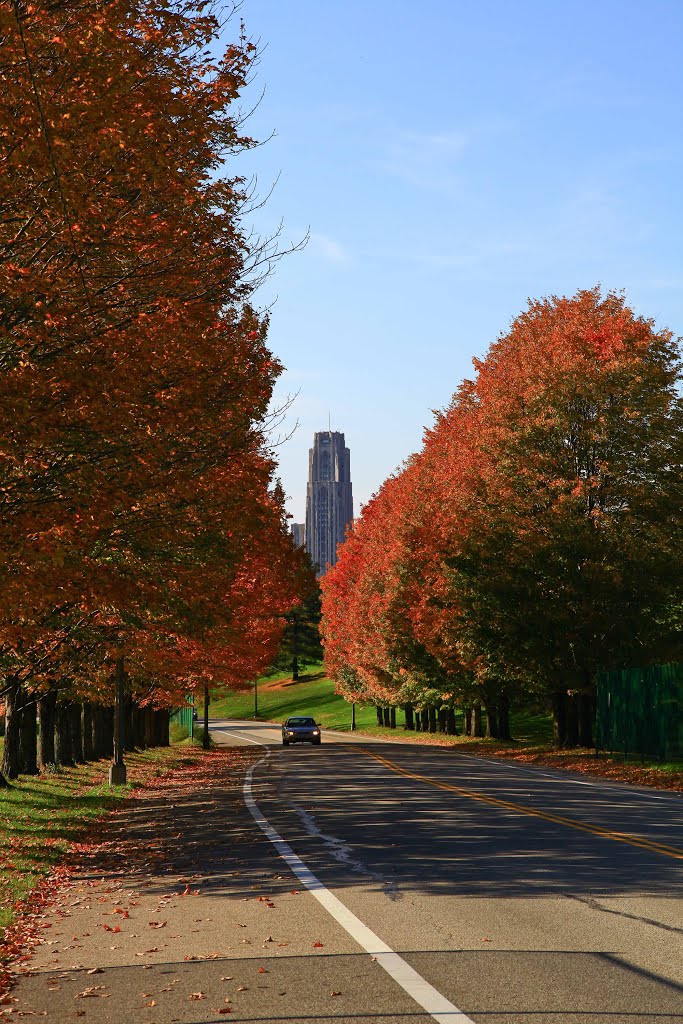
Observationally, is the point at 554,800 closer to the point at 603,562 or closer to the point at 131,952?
the point at 131,952

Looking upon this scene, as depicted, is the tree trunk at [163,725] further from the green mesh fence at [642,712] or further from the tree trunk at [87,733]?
the green mesh fence at [642,712]

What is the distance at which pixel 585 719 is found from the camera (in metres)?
42.3

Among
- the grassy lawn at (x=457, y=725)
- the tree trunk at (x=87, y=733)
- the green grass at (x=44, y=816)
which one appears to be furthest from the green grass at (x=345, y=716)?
the green grass at (x=44, y=816)

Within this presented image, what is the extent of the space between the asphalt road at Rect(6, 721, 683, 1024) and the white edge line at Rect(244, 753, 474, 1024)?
0.02m

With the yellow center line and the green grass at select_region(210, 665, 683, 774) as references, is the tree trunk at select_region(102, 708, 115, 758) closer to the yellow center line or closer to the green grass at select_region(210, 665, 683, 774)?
the green grass at select_region(210, 665, 683, 774)

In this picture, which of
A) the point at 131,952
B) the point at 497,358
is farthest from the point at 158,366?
the point at 497,358

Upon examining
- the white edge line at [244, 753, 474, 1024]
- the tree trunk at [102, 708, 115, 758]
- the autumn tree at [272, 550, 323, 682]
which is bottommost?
the tree trunk at [102, 708, 115, 758]

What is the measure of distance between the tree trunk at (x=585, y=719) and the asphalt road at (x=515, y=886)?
55.9 feet

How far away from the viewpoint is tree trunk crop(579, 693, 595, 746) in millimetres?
42062

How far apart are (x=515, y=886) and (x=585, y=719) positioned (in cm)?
3186

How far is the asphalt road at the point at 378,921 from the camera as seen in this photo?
23.3ft

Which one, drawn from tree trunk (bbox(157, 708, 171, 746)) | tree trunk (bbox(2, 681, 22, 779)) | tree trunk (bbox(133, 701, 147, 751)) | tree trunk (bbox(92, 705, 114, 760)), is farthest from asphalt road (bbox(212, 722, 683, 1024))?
tree trunk (bbox(157, 708, 171, 746))

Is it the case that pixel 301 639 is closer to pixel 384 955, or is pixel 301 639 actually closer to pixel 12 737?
pixel 12 737

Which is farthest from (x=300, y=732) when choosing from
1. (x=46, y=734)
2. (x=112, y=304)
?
(x=112, y=304)
